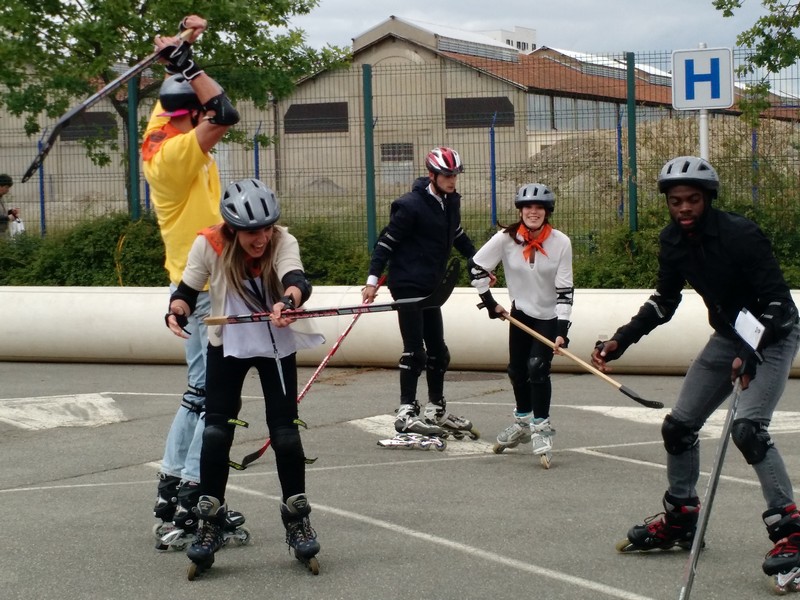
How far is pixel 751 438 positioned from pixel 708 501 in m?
0.44

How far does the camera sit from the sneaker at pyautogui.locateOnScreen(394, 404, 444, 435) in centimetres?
912

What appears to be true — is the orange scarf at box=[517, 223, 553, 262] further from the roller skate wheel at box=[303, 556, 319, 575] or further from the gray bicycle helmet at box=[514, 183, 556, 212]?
the roller skate wheel at box=[303, 556, 319, 575]

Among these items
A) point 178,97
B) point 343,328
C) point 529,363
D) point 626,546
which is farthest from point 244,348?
point 343,328

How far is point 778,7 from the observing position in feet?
52.9

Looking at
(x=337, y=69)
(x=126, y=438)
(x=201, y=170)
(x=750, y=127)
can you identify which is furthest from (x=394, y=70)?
(x=201, y=170)

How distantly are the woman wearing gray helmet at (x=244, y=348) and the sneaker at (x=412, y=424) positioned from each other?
129 inches

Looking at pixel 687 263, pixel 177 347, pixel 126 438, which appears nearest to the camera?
pixel 687 263

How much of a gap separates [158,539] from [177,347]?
7309 mm

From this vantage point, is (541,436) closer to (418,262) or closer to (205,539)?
(418,262)

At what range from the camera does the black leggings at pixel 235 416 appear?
579 centimetres

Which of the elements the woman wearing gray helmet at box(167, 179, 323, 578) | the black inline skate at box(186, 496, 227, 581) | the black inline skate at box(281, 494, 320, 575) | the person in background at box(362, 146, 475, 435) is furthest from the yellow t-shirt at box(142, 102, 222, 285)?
the person in background at box(362, 146, 475, 435)

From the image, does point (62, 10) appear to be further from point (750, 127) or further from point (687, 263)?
point (687, 263)

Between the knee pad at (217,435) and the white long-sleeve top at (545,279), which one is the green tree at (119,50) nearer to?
the white long-sleeve top at (545,279)

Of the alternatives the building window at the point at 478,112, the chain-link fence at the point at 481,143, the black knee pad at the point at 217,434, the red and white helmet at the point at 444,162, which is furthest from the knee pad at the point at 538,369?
the building window at the point at 478,112
